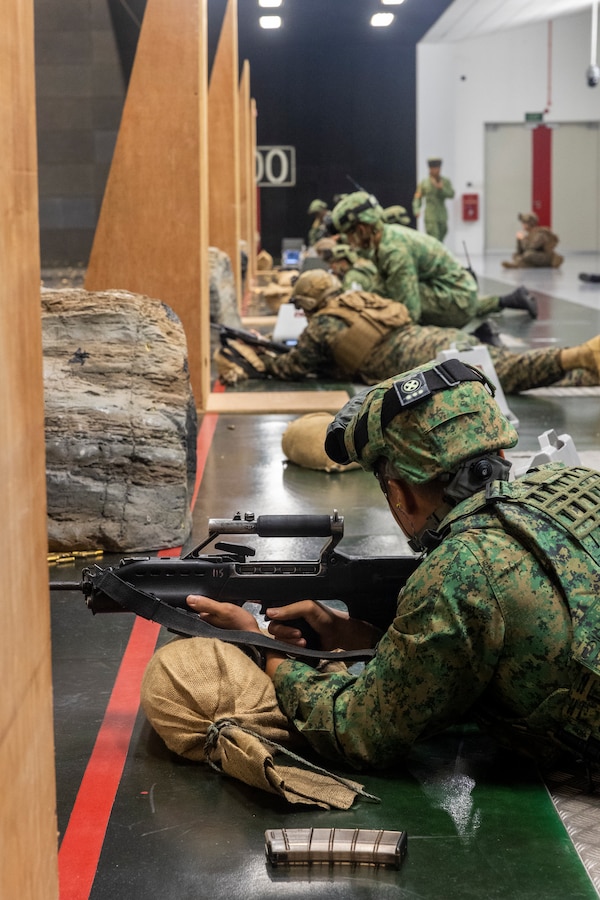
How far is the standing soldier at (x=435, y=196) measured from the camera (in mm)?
24766

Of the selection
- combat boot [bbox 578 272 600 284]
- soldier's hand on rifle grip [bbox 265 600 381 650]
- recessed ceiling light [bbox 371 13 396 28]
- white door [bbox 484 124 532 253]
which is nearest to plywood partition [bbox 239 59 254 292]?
recessed ceiling light [bbox 371 13 396 28]

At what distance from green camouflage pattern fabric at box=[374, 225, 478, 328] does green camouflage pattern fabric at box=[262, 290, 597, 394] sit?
2.63 ft

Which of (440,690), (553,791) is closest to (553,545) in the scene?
(440,690)

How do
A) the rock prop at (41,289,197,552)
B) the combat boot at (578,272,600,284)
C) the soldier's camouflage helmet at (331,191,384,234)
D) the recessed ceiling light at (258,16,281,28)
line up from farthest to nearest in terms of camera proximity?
the combat boot at (578,272,600,284), the recessed ceiling light at (258,16,281,28), the soldier's camouflage helmet at (331,191,384,234), the rock prop at (41,289,197,552)

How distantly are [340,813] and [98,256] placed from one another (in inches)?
232

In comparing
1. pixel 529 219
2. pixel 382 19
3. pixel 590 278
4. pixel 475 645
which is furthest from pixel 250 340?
pixel 529 219

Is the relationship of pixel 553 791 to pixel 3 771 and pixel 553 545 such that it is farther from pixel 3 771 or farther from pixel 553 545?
pixel 3 771

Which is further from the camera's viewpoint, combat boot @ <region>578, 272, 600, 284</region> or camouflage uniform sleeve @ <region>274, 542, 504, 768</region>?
combat boot @ <region>578, 272, 600, 284</region>

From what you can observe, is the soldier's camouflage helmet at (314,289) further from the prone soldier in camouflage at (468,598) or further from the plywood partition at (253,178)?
the plywood partition at (253,178)

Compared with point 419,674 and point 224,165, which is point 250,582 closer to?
point 419,674

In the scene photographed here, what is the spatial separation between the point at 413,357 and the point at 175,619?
561 centimetres

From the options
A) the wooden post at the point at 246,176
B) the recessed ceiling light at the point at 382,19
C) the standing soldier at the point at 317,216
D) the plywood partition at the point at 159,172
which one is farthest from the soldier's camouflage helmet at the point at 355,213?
the standing soldier at the point at 317,216

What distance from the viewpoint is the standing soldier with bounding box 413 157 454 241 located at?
81.3 ft

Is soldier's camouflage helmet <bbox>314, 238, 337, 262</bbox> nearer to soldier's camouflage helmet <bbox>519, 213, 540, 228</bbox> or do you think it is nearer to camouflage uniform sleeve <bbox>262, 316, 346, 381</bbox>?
→ camouflage uniform sleeve <bbox>262, 316, 346, 381</bbox>
